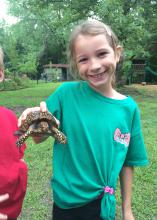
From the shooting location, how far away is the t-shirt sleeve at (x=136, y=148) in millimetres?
2235

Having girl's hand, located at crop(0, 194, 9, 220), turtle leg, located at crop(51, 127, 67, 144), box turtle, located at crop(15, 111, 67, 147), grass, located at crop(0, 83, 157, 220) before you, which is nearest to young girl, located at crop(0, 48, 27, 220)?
girl's hand, located at crop(0, 194, 9, 220)

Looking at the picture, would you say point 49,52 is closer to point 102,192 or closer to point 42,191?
point 42,191

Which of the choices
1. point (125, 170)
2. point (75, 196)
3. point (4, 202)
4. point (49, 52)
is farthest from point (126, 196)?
point (49, 52)

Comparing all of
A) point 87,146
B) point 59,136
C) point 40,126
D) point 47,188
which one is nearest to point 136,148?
point 87,146

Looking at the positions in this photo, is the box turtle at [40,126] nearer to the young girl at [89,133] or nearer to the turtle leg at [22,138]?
the turtle leg at [22,138]

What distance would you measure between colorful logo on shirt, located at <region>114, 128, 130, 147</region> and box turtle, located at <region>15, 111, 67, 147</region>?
329 millimetres

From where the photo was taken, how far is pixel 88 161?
207 centimetres

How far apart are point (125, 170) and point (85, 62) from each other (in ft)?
2.14

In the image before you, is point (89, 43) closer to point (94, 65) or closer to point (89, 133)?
point (94, 65)

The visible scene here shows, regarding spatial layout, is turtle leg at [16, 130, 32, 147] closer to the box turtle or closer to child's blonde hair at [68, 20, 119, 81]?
the box turtle

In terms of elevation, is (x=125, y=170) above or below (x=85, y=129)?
below

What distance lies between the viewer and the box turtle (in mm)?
1865

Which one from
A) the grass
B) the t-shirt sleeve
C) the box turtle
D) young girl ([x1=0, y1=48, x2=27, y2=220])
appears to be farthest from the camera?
the grass

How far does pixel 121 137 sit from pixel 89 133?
0.59ft
